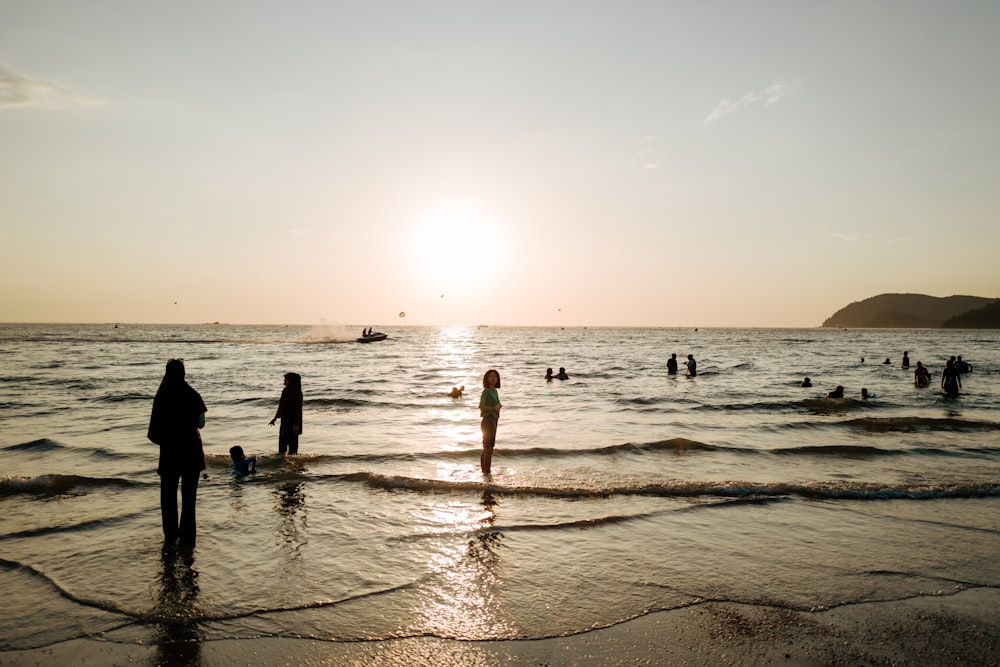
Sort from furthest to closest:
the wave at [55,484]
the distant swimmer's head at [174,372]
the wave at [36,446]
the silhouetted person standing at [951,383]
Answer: the silhouetted person standing at [951,383] < the wave at [36,446] < the wave at [55,484] < the distant swimmer's head at [174,372]

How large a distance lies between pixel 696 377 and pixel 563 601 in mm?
36012

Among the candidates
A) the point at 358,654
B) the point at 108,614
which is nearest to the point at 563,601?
the point at 358,654

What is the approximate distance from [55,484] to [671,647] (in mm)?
12092

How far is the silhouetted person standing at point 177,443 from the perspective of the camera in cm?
729

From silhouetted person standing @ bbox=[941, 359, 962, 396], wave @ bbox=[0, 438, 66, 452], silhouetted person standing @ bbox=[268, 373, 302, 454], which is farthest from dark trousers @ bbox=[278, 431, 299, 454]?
silhouetted person standing @ bbox=[941, 359, 962, 396]

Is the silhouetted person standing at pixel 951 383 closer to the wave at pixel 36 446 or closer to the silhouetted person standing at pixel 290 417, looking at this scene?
the silhouetted person standing at pixel 290 417

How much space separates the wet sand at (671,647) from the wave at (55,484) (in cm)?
720

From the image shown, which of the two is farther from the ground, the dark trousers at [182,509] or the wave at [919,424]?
the dark trousers at [182,509]

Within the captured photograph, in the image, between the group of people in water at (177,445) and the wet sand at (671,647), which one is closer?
the wet sand at (671,647)

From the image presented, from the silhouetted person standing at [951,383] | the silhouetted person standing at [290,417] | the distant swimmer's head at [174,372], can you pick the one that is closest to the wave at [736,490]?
the silhouetted person standing at [290,417]

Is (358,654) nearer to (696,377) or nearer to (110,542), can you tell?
(110,542)

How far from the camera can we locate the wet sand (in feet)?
15.5

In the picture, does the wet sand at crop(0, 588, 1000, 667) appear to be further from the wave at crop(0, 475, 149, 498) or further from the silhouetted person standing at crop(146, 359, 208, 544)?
the wave at crop(0, 475, 149, 498)

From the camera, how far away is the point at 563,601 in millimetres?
5883
